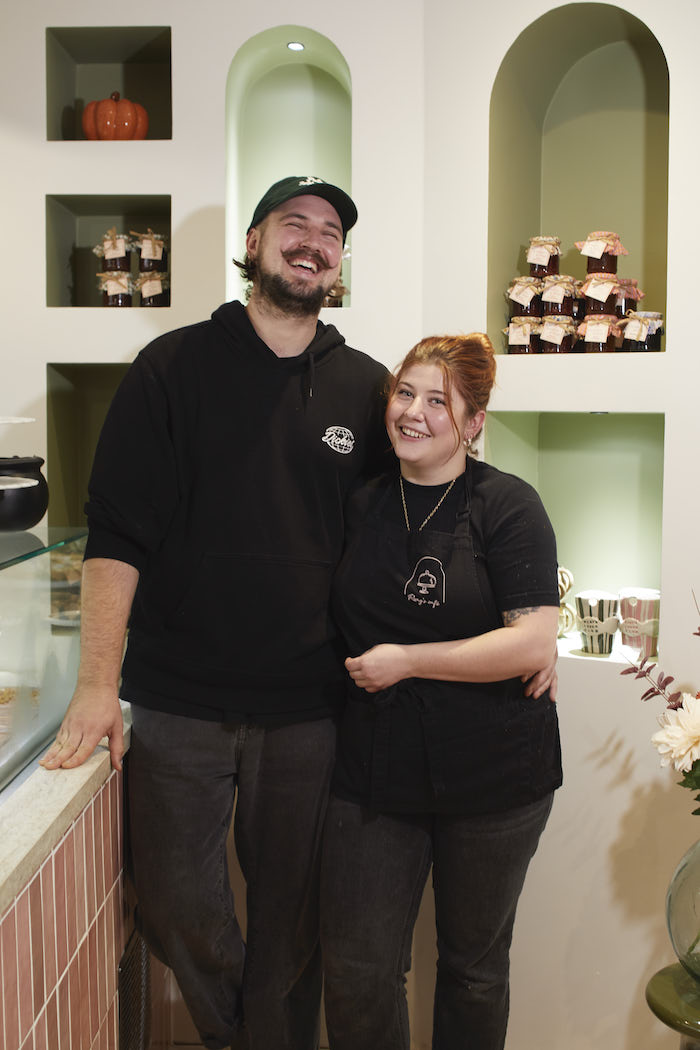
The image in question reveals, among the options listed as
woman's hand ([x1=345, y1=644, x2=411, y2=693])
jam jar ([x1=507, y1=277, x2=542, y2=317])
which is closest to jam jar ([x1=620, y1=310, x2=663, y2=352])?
jam jar ([x1=507, y1=277, x2=542, y2=317])

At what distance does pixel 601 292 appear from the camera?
92.8 inches

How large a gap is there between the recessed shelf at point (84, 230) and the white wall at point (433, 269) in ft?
0.32

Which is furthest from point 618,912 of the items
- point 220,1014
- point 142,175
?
point 142,175

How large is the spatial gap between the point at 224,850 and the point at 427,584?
693mm

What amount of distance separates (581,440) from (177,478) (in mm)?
1406

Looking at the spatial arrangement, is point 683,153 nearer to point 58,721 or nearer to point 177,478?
point 177,478

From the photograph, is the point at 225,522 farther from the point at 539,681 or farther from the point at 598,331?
the point at 598,331

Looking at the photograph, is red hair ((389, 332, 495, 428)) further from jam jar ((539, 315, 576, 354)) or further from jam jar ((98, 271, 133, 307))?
jam jar ((98, 271, 133, 307))

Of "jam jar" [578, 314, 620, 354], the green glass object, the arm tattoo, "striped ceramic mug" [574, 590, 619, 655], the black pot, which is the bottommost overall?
the green glass object

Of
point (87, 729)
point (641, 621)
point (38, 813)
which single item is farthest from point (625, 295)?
point (38, 813)

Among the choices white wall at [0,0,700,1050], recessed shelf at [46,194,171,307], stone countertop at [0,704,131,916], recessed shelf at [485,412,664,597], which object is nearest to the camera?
stone countertop at [0,704,131,916]

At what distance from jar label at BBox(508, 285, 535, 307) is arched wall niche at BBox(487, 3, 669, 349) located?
46mm

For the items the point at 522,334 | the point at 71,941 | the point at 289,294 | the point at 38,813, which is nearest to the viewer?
the point at 38,813

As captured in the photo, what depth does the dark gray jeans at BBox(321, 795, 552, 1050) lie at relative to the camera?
1688 mm
